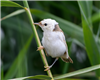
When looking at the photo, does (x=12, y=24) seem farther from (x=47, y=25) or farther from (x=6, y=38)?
(x=47, y=25)

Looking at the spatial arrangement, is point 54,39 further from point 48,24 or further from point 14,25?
point 14,25

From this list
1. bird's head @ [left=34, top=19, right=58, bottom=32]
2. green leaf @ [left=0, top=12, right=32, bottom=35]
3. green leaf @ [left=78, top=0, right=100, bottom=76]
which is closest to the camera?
bird's head @ [left=34, top=19, right=58, bottom=32]

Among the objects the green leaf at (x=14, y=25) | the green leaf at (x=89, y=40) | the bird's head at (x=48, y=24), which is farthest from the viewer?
the green leaf at (x=14, y=25)

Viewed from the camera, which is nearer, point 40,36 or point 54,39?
point 54,39

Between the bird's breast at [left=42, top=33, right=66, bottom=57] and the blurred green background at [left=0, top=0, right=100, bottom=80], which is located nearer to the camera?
the bird's breast at [left=42, top=33, right=66, bottom=57]

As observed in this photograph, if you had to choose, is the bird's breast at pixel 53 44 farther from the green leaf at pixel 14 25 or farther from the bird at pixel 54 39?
the green leaf at pixel 14 25

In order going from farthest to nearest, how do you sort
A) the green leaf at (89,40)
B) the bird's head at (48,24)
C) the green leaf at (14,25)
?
1. the green leaf at (14,25)
2. the green leaf at (89,40)
3. the bird's head at (48,24)

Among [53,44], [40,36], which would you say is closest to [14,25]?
[40,36]

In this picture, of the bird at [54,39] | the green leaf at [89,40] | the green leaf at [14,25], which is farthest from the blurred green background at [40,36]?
the bird at [54,39]

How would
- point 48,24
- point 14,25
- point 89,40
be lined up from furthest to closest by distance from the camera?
point 14,25, point 89,40, point 48,24

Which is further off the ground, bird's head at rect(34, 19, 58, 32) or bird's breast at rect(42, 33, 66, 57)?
bird's head at rect(34, 19, 58, 32)

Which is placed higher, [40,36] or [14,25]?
[14,25]

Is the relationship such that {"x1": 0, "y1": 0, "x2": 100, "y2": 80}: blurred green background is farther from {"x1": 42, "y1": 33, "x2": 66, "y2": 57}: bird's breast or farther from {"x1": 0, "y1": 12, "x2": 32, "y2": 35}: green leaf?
{"x1": 42, "y1": 33, "x2": 66, "y2": 57}: bird's breast

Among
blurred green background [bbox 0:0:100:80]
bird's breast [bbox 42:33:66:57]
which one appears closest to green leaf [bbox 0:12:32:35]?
blurred green background [bbox 0:0:100:80]
